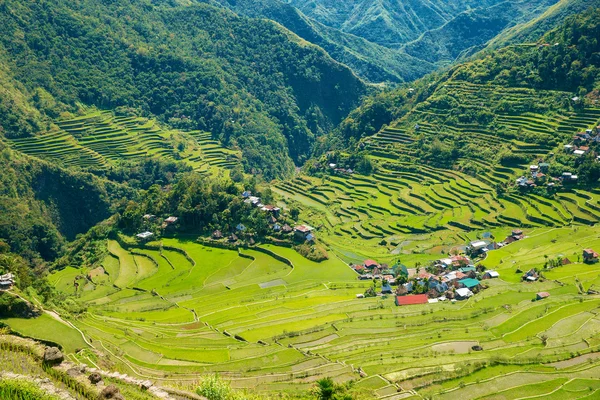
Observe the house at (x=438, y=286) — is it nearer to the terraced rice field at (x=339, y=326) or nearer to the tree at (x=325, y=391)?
the terraced rice field at (x=339, y=326)

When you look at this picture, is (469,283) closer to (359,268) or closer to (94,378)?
(359,268)

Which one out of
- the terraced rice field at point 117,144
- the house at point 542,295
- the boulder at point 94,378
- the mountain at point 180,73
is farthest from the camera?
the mountain at point 180,73

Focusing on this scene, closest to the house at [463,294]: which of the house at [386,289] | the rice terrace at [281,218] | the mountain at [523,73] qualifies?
the rice terrace at [281,218]

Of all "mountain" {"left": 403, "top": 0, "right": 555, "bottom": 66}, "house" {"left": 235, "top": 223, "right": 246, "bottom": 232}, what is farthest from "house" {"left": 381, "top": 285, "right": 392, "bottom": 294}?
"mountain" {"left": 403, "top": 0, "right": 555, "bottom": 66}

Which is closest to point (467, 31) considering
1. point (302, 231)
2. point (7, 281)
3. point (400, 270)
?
point (302, 231)

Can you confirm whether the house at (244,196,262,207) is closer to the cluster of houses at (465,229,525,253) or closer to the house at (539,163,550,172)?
the cluster of houses at (465,229,525,253)

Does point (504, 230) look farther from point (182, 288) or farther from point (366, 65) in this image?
point (366, 65)
